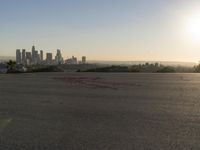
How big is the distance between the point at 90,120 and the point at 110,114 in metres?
1.14

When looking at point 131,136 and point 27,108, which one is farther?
point 27,108

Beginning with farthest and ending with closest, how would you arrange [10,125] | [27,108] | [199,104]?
[199,104]
[27,108]
[10,125]

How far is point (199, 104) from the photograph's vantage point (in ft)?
43.0

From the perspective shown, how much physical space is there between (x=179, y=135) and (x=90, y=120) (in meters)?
2.66

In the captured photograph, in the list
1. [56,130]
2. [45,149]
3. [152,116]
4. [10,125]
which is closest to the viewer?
[45,149]

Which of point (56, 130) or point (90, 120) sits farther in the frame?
point (90, 120)

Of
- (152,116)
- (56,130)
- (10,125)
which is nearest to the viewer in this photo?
(56,130)

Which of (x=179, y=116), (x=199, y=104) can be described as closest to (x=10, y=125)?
(x=179, y=116)

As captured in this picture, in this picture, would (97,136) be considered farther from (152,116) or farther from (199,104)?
(199,104)

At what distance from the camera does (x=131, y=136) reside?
8102mm

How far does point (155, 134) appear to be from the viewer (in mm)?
8266

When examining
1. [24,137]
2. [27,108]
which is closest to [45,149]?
[24,137]

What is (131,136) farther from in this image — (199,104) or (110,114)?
(199,104)

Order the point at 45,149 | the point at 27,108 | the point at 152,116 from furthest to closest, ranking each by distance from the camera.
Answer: the point at 27,108 → the point at 152,116 → the point at 45,149
